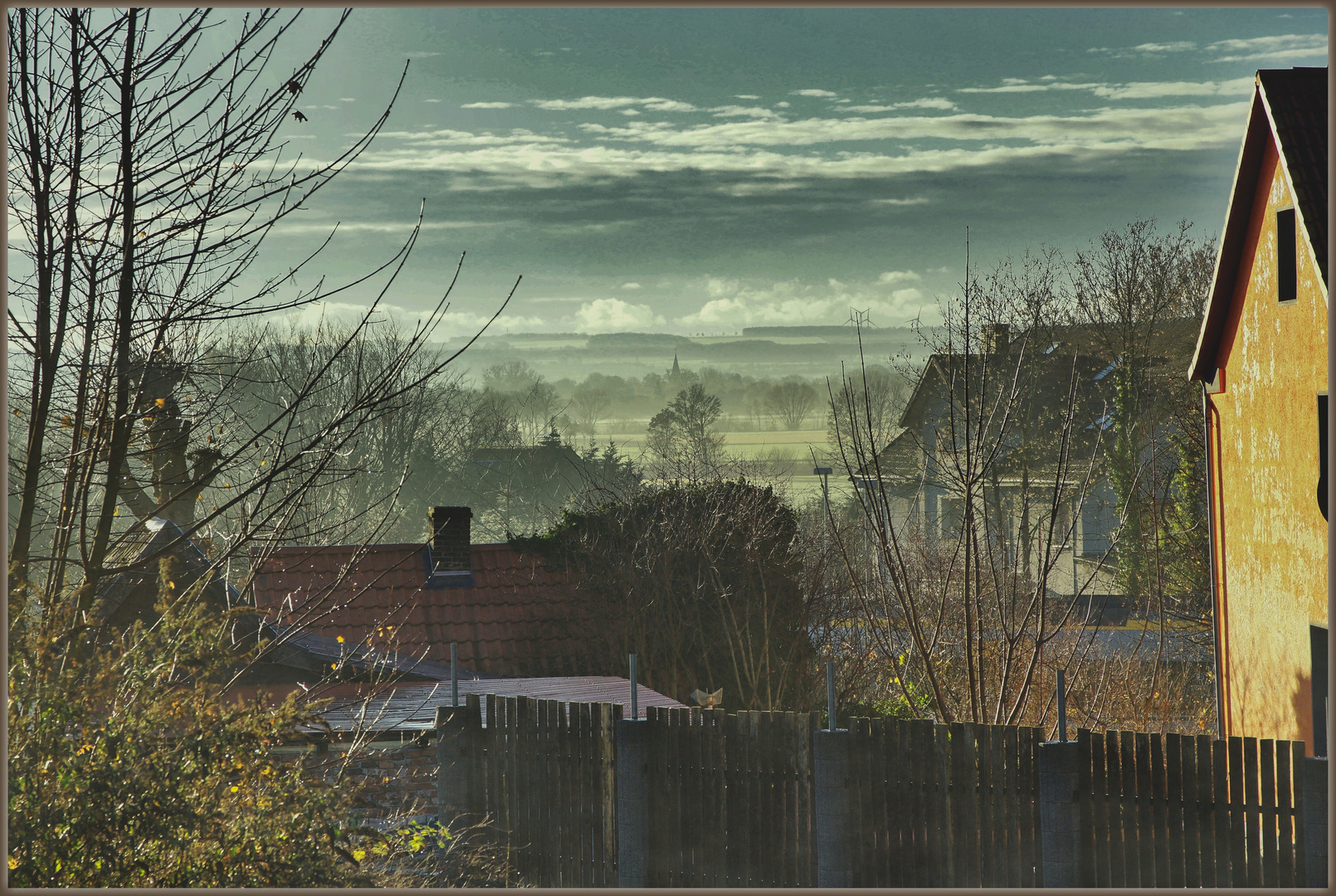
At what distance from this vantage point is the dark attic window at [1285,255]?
32.1ft

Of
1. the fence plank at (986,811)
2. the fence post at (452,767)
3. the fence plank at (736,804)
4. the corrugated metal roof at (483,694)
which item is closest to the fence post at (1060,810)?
the fence plank at (986,811)

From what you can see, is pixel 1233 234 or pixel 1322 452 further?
pixel 1233 234

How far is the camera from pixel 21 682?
13.1 ft

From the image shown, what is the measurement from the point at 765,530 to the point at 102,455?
39.5 ft

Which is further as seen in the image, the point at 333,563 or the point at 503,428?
the point at 503,428

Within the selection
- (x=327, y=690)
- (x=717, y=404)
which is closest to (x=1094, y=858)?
(x=327, y=690)

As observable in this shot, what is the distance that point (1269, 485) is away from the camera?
10.2 m

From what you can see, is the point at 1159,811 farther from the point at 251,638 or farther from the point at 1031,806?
the point at 251,638

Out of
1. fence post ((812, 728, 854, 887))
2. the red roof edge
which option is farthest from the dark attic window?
fence post ((812, 728, 854, 887))

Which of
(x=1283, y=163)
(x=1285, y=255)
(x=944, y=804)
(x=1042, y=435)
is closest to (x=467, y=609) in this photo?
(x=944, y=804)

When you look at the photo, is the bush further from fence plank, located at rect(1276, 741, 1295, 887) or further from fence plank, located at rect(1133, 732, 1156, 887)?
fence plank, located at rect(1276, 741, 1295, 887)

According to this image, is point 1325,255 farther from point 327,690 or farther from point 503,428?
point 503,428

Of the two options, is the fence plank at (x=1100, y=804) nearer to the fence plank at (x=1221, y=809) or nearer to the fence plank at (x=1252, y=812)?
the fence plank at (x=1221, y=809)

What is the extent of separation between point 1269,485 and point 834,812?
227 inches
